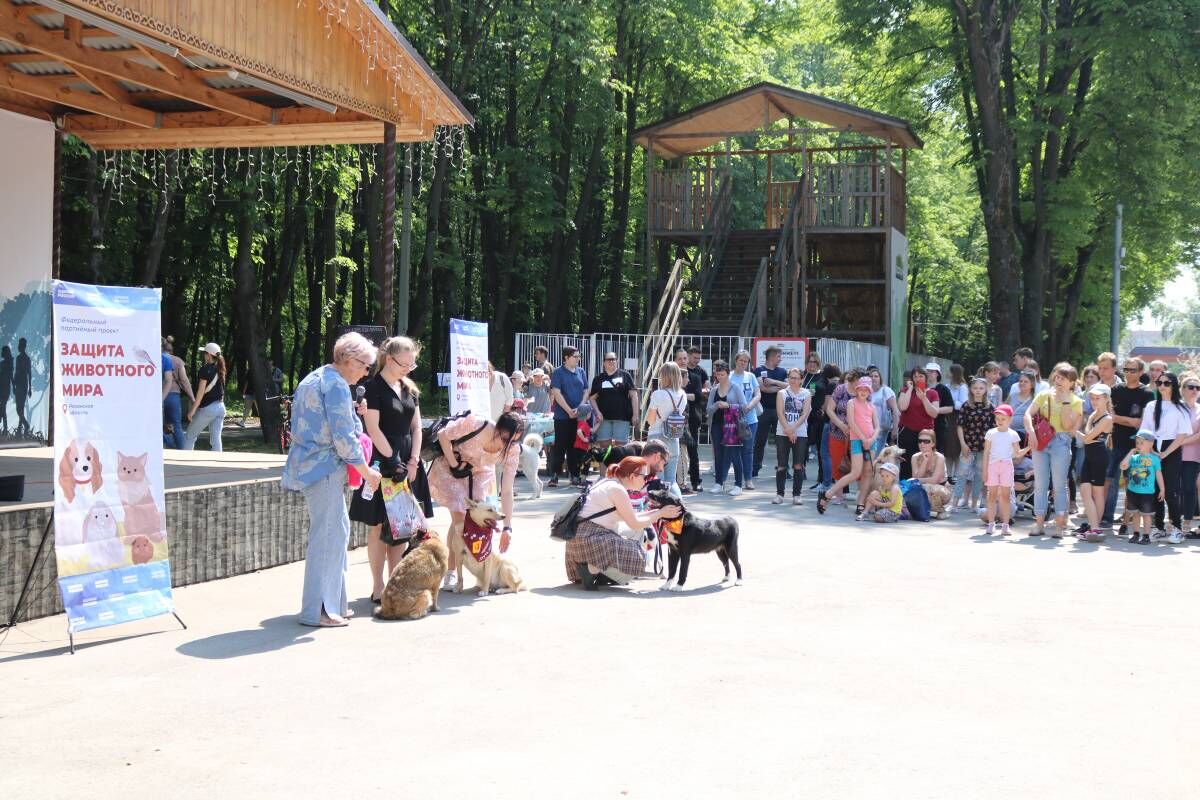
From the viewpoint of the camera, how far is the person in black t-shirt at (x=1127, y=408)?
12.8m

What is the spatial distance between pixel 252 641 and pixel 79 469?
4.59ft

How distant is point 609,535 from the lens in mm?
9016

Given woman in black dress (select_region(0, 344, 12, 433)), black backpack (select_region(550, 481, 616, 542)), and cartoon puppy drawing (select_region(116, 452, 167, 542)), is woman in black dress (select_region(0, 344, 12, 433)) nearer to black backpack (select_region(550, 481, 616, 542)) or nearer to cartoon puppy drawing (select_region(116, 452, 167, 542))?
cartoon puppy drawing (select_region(116, 452, 167, 542))

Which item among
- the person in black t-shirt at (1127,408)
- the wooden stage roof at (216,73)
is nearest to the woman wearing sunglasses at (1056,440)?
the person in black t-shirt at (1127,408)

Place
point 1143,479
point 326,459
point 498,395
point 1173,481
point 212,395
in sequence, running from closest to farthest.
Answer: point 326,459, point 1143,479, point 1173,481, point 498,395, point 212,395

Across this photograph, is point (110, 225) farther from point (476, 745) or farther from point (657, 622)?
point (476, 745)

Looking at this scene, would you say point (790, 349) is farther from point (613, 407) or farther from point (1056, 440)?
point (1056, 440)

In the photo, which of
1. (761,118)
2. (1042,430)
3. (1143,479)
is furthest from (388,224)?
(761,118)

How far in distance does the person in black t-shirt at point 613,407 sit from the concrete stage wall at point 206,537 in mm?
5472

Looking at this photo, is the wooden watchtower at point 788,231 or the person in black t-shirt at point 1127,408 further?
the wooden watchtower at point 788,231

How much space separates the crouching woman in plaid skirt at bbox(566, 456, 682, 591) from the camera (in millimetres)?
8953

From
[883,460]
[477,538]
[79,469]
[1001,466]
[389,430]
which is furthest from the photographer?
[883,460]

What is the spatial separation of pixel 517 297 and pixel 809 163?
43.4 ft

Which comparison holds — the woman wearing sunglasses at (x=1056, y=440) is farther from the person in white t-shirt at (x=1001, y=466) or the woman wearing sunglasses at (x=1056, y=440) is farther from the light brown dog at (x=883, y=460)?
the light brown dog at (x=883, y=460)
